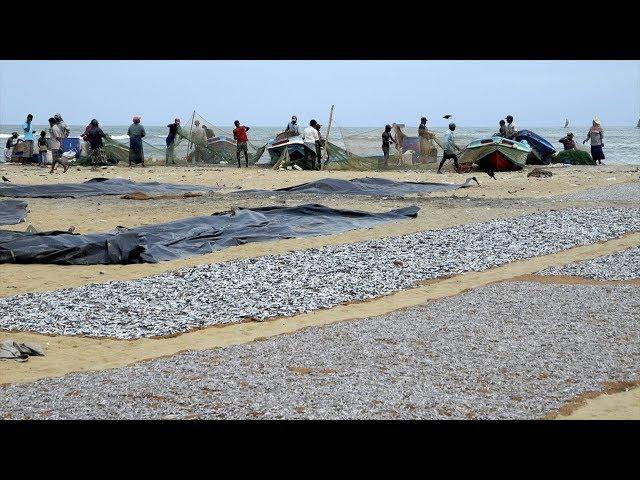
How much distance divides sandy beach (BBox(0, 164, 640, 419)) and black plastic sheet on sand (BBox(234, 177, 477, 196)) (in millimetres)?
4172

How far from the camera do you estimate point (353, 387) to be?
6305 millimetres

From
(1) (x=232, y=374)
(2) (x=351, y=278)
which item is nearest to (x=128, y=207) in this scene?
(2) (x=351, y=278)

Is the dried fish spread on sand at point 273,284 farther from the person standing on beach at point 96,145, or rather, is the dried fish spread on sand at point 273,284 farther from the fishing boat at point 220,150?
the fishing boat at point 220,150

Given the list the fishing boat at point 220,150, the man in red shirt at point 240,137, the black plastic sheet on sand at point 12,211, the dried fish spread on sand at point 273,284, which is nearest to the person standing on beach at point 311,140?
the man in red shirt at point 240,137

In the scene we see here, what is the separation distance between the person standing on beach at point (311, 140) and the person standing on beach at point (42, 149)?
8289 mm

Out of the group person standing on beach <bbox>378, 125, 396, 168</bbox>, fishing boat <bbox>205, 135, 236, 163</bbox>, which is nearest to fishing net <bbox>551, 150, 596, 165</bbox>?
person standing on beach <bbox>378, 125, 396, 168</bbox>

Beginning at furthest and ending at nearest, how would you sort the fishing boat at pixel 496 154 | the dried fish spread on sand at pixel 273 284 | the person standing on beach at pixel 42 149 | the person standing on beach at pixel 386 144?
the person standing on beach at pixel 386 144, the person standing on beach at pixel 42 149, the fishing boat at pixel 496 154, the dried fish spread on sand at pixel 273 284

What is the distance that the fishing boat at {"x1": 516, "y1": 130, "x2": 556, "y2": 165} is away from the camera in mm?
28984

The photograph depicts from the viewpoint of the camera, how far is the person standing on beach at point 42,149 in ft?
91.5

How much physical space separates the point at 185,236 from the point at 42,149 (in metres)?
16.7

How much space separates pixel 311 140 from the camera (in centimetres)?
2681

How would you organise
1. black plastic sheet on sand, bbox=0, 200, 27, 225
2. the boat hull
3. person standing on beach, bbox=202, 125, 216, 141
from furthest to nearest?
person standing on beach, bbox=202, 125, 216, 141 < the boat hull < black plastic sheet on sand, bbox=0, 200, 27, 225

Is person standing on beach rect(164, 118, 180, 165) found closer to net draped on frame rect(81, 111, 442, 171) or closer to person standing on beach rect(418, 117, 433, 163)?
net draped on frame rect(81, 111, 442, 171)
